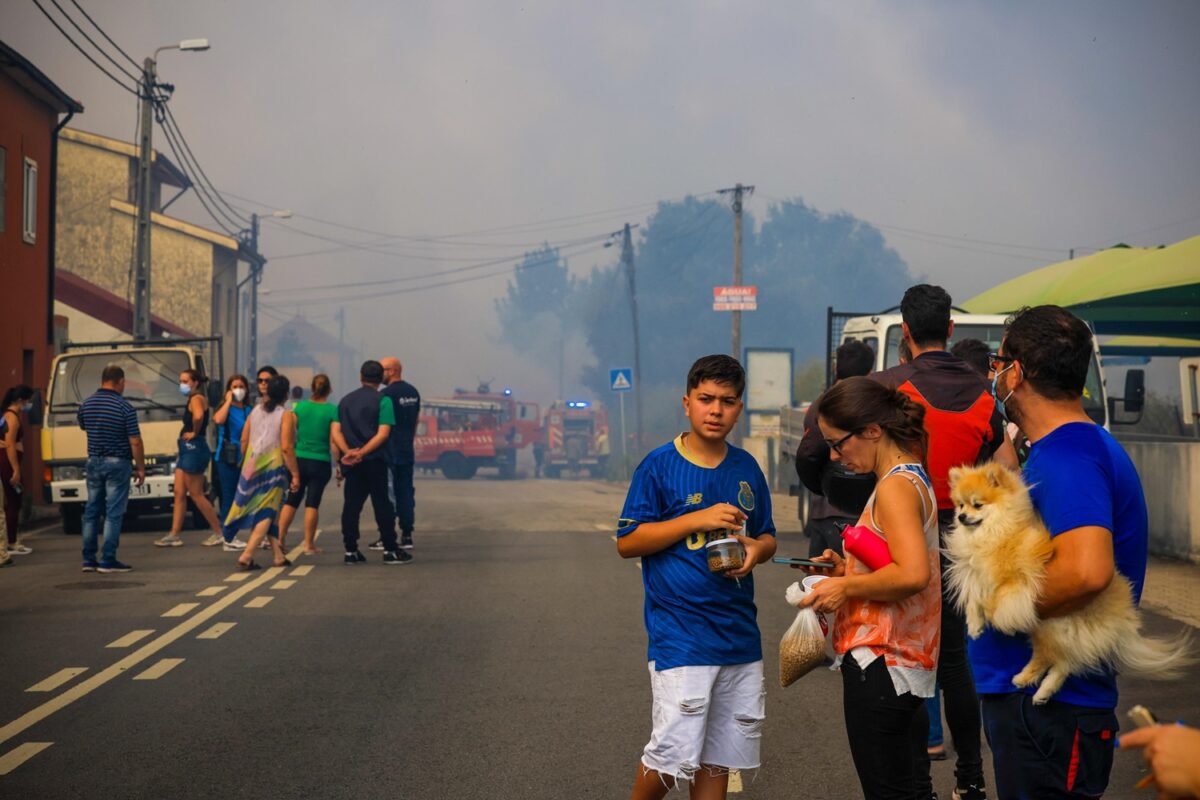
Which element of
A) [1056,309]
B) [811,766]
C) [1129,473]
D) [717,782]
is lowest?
[811,766]

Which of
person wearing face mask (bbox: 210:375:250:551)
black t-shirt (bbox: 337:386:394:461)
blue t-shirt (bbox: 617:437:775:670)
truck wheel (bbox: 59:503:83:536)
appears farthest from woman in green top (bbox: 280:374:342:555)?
blue t-shirt (bbox: 617:437:775:670)

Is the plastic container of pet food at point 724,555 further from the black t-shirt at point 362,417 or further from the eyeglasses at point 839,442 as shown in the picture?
the black t-shirt at point 362,417

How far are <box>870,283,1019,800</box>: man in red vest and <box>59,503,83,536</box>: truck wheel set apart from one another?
50.5 feet

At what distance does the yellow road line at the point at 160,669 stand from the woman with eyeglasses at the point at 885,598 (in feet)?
18.4

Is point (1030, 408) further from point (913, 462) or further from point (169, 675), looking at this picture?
point (169, 675)

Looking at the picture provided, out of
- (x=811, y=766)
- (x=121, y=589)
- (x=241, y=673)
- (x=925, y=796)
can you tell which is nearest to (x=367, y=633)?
(x=241, y=673)

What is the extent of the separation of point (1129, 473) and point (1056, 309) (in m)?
0.44

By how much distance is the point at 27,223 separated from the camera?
1083 inches

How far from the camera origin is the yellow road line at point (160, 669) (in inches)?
324

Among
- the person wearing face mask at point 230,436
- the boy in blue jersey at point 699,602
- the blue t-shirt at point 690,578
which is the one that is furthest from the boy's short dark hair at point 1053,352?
the person wearing face mask at point 230,436

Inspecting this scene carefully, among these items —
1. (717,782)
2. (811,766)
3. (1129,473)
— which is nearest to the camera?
(1129,473)

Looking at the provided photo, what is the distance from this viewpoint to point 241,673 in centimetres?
834

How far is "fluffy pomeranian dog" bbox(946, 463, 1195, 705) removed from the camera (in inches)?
124

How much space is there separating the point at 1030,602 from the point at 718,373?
1.49m
